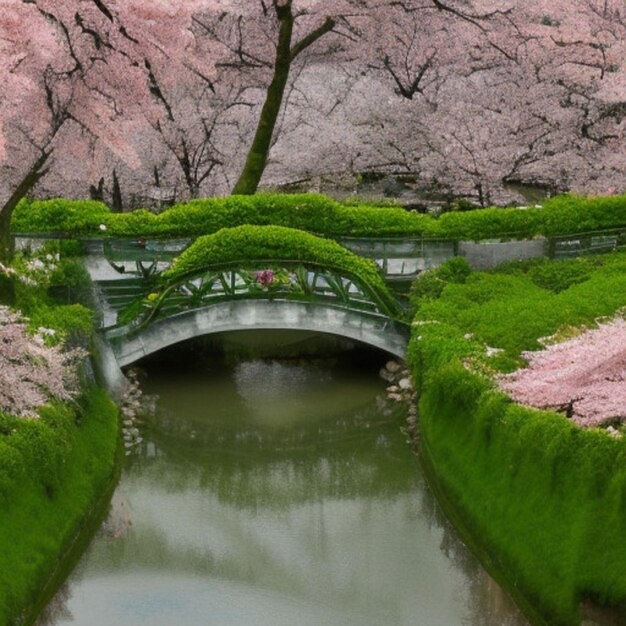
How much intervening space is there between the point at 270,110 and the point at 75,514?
1565 centimetres

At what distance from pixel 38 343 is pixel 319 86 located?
20227mm

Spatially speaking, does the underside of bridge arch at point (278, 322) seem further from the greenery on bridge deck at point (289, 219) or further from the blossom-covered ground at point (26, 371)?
the blossom-covered ground at point (26, 371)

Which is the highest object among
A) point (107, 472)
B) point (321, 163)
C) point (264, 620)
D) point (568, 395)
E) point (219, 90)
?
point (219, 90)

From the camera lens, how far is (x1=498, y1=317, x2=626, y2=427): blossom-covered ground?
15594mm

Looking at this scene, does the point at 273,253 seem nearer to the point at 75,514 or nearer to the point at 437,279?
the point at 437,279

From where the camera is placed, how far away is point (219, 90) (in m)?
35.4

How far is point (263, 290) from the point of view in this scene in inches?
999

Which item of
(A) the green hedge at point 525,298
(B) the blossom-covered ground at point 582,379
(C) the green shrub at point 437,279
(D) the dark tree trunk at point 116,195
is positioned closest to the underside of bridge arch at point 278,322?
(C) the green shrub at point 437,279

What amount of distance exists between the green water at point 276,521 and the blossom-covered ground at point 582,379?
8.41ft

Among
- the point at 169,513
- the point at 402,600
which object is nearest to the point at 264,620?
the point at 402,600

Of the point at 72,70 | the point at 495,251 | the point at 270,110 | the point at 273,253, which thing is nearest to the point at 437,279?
the point at 495,251

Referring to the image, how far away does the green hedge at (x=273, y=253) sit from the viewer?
25.3m

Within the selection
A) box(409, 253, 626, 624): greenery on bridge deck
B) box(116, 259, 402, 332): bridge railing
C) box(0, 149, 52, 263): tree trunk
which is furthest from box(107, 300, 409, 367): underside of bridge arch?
box(0, 149, 52, 263): tree trunk

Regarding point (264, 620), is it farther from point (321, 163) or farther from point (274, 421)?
point (321, 163)
